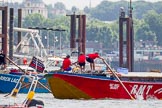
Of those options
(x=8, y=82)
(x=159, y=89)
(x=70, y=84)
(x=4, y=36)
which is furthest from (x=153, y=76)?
(x=4, y=36)

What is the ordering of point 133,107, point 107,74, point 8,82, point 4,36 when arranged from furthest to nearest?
point 4,36 < point 8,82 < point 107,74 < point 133,107

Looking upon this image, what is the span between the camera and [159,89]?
6341 cm

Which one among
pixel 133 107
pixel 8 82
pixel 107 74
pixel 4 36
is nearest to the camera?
pixel 133 107

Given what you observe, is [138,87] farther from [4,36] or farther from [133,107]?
[4,36]

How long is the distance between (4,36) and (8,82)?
37.8ft

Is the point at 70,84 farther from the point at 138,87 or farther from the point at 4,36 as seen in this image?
the point at 4,36

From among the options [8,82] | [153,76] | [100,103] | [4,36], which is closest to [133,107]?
[100,103]

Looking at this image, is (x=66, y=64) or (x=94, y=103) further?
(x=66, y=64)

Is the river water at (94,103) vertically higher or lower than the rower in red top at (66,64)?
lower

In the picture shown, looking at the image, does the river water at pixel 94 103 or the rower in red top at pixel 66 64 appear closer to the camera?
the river water at pixel 94 103

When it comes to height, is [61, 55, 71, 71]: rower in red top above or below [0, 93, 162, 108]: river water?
above

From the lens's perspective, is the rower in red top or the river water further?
the rower in red top

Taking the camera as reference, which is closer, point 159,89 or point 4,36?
point 159,89

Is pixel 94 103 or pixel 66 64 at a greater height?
pixel 66 64
